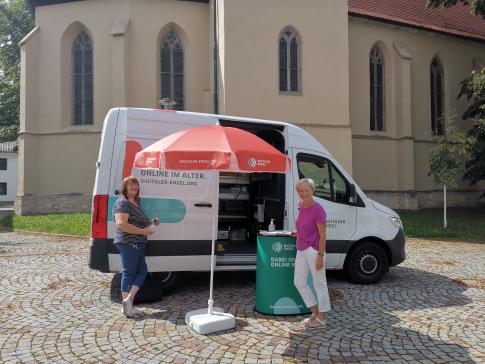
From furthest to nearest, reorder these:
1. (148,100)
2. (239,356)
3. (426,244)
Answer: (148,100)
(426,244)
(239,356)

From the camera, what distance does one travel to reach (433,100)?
81.6ft

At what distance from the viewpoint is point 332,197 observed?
23.3 ft

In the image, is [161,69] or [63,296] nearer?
[63,296]

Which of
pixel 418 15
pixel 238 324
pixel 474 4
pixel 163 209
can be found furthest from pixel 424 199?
pixel 238 324

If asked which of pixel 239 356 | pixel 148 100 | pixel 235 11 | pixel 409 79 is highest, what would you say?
pixel 235 11

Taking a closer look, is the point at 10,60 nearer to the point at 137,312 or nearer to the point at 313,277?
the point at 137,312

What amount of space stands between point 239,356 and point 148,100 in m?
17.1

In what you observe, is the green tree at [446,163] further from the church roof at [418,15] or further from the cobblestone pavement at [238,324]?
the church roof at [418,15]

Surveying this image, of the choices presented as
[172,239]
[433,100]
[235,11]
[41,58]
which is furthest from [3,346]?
[433,100]

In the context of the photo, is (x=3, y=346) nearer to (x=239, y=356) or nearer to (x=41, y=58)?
(x=239, y=356)

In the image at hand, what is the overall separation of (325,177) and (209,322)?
3.21 meters

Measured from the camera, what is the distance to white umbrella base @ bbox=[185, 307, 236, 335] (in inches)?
191

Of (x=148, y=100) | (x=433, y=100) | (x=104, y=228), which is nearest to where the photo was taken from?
(x=104, y=228)

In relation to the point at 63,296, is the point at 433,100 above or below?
above
